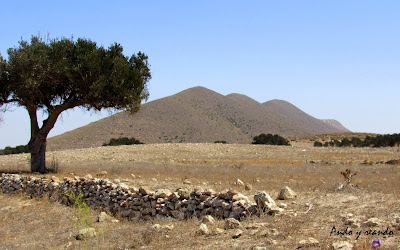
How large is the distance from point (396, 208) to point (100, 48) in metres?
15.7

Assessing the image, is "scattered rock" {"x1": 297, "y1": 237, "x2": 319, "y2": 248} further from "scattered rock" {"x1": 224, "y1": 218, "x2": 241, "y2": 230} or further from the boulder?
the boulder

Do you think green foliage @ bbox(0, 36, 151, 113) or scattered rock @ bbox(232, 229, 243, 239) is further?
green foliage @ bbox(0, 36, 151, 113)

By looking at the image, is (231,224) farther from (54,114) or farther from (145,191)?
(54,114)

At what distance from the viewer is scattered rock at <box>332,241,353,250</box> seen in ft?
17.8

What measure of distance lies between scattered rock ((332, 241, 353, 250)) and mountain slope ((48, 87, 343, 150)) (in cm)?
6541

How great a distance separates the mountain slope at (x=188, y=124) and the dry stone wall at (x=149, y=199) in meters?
53.9

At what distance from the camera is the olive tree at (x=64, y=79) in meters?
17.4

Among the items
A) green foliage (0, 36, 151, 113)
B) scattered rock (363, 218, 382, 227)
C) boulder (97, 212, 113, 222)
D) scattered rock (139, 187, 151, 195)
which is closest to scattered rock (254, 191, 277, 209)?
scattered rock (363, 218, 382, 227)

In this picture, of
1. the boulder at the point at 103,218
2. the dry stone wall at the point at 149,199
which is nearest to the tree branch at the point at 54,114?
the dry stone wall at the point at 149,199

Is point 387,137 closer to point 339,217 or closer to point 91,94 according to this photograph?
point 91,94

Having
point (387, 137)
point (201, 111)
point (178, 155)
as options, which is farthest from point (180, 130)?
point (178, 155)

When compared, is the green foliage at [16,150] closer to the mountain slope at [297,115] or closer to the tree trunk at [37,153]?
the tree trunk at [37,153]

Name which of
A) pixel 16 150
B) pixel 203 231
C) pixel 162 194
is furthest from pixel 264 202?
pixel 16 150

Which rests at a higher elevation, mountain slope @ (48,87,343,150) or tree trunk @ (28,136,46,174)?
mountain slope @ (48,87,343,150)
